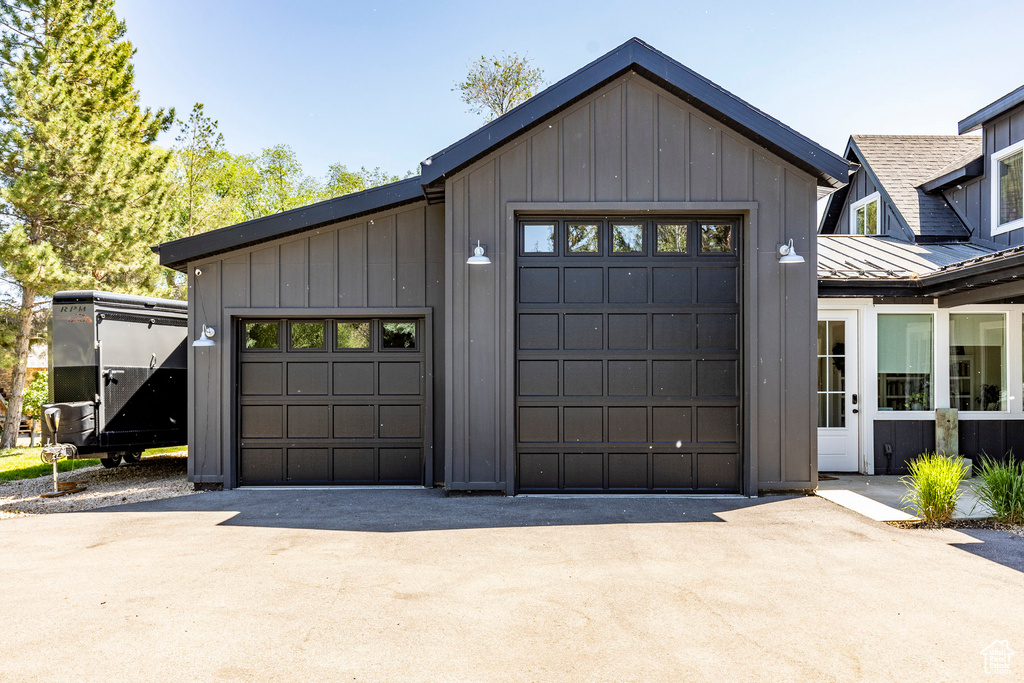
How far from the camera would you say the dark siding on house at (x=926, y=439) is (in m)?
8.64

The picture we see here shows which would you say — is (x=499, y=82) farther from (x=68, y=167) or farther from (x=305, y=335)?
(x=305, y=335)

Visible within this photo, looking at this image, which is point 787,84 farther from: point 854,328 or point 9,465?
point 9,465

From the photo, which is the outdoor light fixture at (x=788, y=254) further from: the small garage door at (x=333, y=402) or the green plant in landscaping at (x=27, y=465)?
the green plant in landscaping at (x=27, y=465)

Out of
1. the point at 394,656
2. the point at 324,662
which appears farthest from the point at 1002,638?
the point at 324,662

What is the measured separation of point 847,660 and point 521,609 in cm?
181

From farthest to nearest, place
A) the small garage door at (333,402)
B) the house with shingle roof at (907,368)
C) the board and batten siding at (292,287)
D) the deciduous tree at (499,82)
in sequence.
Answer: the deciduous tree at (499,82), the house with shingle roof at (907,368), the small garage door at (333,402), the board and batten siding at (292,287)

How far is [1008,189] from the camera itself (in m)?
9.89

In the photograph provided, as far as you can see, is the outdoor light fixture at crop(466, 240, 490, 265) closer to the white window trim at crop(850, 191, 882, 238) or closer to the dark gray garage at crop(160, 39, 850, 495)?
the dark gray garage at crop(160, 39, 850, 495)

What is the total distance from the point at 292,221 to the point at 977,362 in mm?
9447

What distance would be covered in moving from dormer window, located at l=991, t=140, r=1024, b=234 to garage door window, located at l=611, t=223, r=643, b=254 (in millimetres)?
6565

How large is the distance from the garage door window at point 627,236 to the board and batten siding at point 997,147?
654 cm

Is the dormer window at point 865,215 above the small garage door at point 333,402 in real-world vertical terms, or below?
above

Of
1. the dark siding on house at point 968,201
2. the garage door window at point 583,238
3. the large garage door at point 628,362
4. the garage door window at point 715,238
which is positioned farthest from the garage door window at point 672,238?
the dark siding on house at point 968,201

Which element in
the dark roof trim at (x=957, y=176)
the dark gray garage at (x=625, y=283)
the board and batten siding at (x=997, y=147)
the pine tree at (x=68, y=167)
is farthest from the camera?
the pine tree at (x=68, y=167)
